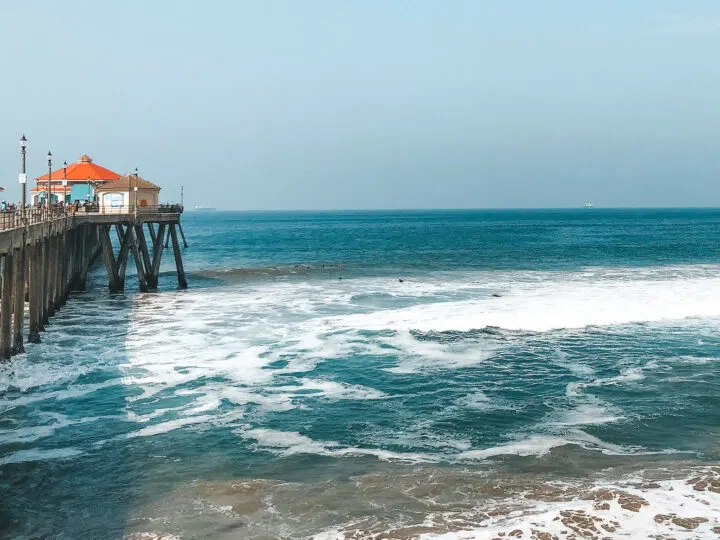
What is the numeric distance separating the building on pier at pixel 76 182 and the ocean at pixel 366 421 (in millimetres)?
15096

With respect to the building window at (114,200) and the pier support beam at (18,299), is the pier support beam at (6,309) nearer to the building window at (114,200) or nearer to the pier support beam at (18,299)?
the pier support beam at (18,299)

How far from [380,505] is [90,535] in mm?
5007

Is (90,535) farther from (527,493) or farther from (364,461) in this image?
(527,493)

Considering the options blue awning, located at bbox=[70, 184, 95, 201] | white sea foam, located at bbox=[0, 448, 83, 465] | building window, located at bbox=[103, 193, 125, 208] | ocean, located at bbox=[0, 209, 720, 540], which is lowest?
white sea foam, located at bbox=[0, 448, 83, 465]

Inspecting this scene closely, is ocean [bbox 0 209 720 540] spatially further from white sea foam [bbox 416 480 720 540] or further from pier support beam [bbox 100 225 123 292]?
pier support beam [bbox 100 225 123 292]

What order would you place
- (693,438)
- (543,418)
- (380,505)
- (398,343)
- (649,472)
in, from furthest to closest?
(398,343) → (543,418) → (693,438) → (649,472) → (380,505)

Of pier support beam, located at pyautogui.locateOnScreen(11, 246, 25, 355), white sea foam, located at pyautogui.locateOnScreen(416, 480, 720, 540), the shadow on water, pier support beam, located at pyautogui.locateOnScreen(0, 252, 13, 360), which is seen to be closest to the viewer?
white sea foam, located at pyautogui.locateOnScreen(416, 480, 720, 540)

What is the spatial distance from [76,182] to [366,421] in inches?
1527

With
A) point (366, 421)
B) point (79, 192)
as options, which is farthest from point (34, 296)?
point (79, 192)

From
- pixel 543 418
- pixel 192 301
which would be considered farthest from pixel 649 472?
pixel 192 301

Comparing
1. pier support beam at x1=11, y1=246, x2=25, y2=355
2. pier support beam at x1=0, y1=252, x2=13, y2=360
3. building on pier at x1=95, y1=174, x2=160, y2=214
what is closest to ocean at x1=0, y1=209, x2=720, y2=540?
pier support beam at x1=11, y1=246, x2=25, y2=355

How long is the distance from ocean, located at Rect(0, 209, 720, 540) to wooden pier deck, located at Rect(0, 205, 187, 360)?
1322mm

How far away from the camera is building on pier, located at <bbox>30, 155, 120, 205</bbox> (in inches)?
1993

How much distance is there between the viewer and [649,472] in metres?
15.3
